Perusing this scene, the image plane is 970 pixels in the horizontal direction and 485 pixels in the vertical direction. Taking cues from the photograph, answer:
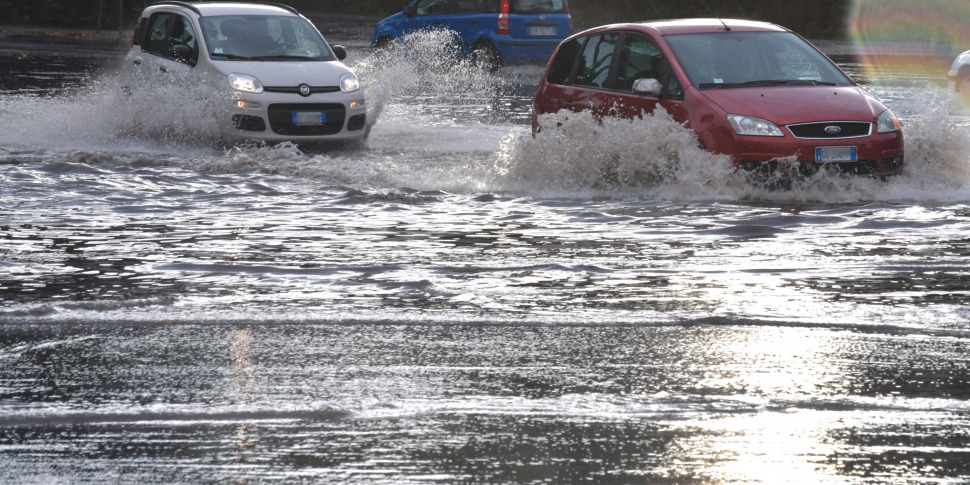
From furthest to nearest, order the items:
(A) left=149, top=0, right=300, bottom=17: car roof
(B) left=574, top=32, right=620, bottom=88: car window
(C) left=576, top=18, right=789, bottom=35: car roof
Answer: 1. (A) left=149, top=0, right=300, bottom=17: car roof
2. (B) left=574, top=32, right=620, bottom=88: car window
3. (C) left=576, top=18, right=789, bottom=35: car roof

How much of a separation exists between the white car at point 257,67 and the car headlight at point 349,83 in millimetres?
13

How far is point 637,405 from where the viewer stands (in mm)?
4988

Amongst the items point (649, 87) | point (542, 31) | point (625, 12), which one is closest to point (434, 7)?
point (542, 31)

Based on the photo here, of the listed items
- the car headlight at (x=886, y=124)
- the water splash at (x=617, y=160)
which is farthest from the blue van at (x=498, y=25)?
the car headlight at (x=886, y=124)

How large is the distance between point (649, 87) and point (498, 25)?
14.5 metres

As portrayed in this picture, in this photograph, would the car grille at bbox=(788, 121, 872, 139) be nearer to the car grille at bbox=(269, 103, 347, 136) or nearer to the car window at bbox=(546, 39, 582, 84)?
the car window at bbox=(546, 39, 582, 84)

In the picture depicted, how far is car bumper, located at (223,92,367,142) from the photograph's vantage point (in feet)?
46.0

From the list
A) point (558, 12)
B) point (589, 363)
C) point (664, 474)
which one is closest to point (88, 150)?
point (589, 363)

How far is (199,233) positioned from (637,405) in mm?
4762

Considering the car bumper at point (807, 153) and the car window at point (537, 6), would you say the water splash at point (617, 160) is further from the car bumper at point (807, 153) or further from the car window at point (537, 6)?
the car window at point (537, 6)

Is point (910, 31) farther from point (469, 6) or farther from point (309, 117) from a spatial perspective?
point (309, 117)

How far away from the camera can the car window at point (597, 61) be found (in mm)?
12023

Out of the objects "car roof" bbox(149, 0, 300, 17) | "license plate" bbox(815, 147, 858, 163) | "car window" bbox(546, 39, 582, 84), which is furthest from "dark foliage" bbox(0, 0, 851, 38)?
"license plate" bbox(815, 147, 858, 163)

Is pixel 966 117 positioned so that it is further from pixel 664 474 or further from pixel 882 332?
pixel 664 474
